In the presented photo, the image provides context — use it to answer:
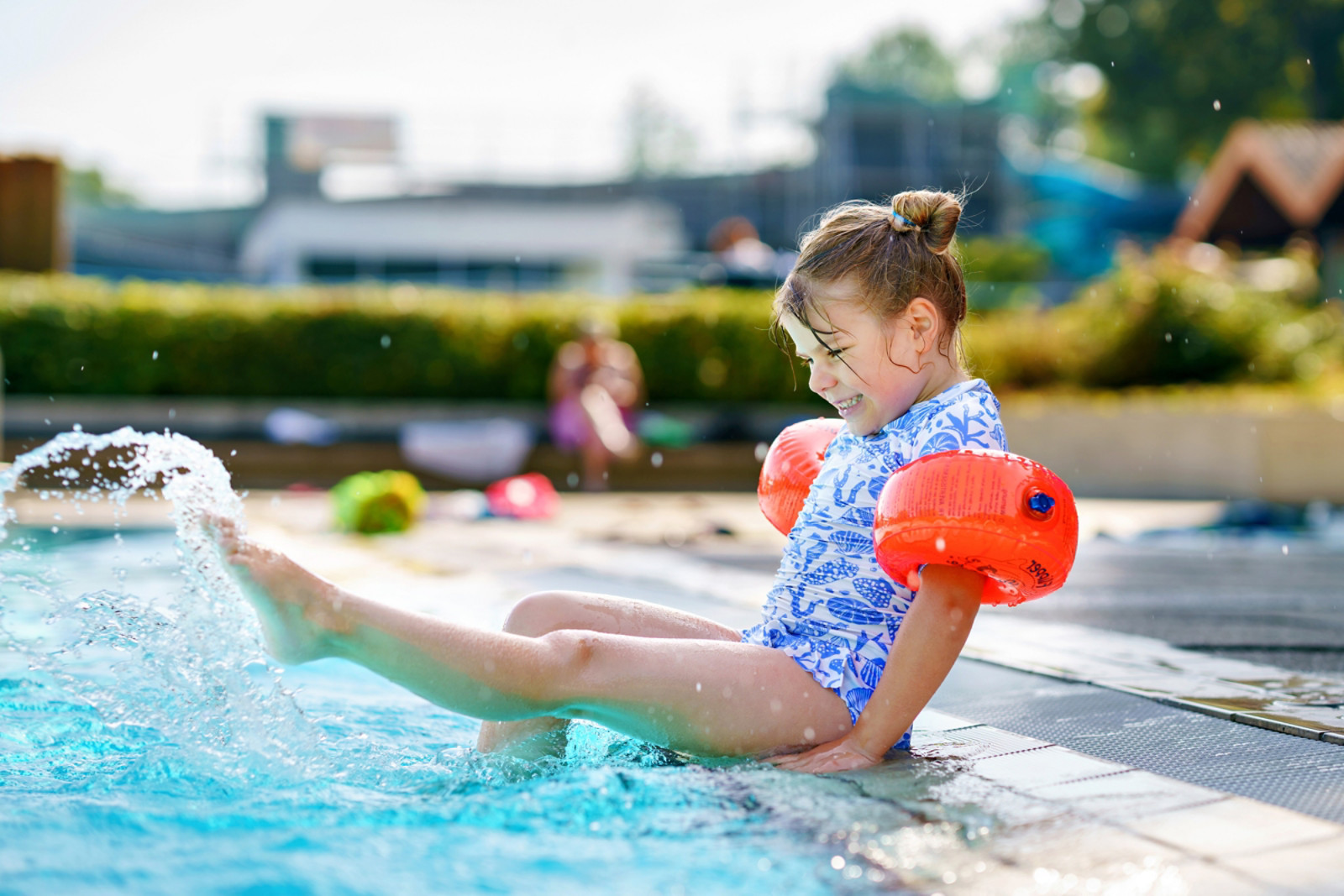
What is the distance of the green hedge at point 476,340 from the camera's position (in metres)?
11.7

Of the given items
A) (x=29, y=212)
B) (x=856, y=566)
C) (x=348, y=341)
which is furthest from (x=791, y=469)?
(x=29, y=212)

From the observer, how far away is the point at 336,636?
2.09m

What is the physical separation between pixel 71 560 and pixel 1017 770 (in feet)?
17.7

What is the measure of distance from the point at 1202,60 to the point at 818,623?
129 ft

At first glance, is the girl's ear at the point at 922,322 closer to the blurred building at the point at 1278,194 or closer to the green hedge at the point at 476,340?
the green hedge at the point at 476,340

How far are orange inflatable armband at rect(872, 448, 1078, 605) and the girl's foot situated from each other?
3.23 feet

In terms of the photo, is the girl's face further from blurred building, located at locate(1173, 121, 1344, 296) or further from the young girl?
blurred building, located at locate(1173, 121, 1344, 296)

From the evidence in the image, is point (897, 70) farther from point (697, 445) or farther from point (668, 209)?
point (697, 445)

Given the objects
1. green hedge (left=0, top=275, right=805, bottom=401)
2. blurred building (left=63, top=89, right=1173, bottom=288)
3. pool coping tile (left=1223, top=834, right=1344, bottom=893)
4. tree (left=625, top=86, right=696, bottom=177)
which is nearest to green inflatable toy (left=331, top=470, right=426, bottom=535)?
green hedge (left=0, top=275, right=805, bottom=401)

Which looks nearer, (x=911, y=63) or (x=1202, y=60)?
(x=1202, y=60)

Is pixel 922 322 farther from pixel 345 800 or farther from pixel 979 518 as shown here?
pixel 345 800

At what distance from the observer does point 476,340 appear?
1244 cm

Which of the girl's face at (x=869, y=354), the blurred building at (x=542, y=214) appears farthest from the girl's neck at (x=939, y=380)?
the blurred building at (x=542, y=214)

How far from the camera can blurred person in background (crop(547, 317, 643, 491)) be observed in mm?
10922
